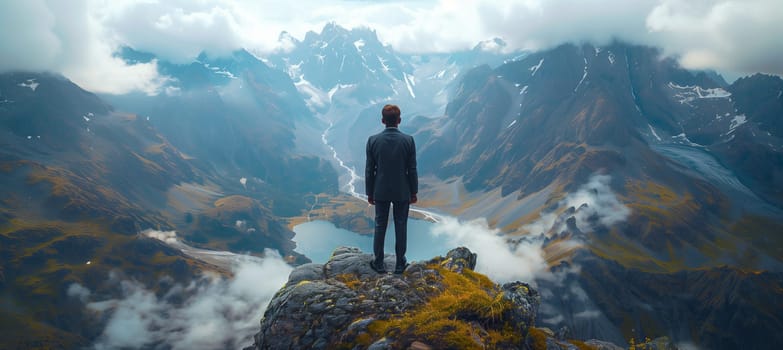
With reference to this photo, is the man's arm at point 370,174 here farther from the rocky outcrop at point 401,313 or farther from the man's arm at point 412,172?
the rocky outcrop at point 401,313

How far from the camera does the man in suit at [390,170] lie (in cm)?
1442

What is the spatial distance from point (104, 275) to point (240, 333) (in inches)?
2697

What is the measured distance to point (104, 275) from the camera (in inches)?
7544

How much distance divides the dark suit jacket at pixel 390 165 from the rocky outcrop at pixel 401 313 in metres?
3.45

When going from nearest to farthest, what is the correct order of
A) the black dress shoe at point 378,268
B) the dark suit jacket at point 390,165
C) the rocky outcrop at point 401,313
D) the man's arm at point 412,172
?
1. the rocky outcrop at point 401,313
2. the dark suit jacket at point 390,165
3. the man's arm at point 412,172
4. the black dress shoe at point 378,268

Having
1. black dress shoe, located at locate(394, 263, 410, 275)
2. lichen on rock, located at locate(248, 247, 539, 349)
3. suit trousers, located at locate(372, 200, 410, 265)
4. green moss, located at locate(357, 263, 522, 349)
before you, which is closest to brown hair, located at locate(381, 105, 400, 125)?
suit trousers, located at locate(372, 200, 410, 265)

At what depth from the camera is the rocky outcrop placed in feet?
36.8

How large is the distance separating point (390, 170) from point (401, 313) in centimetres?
485

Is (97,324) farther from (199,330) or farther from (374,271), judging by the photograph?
(374,271)

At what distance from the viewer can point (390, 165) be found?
1454cm

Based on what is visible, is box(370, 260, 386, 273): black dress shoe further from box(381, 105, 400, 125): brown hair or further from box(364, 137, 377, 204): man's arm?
box(381, 105, 400, 125): brown hair

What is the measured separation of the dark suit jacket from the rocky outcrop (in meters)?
3.45

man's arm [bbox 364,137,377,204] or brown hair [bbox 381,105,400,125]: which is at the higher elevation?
brown hair [bbox 381,105,400,125]

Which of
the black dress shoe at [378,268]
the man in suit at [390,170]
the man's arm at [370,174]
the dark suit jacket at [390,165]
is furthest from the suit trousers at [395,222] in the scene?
the black dress shoe at [378,268]
